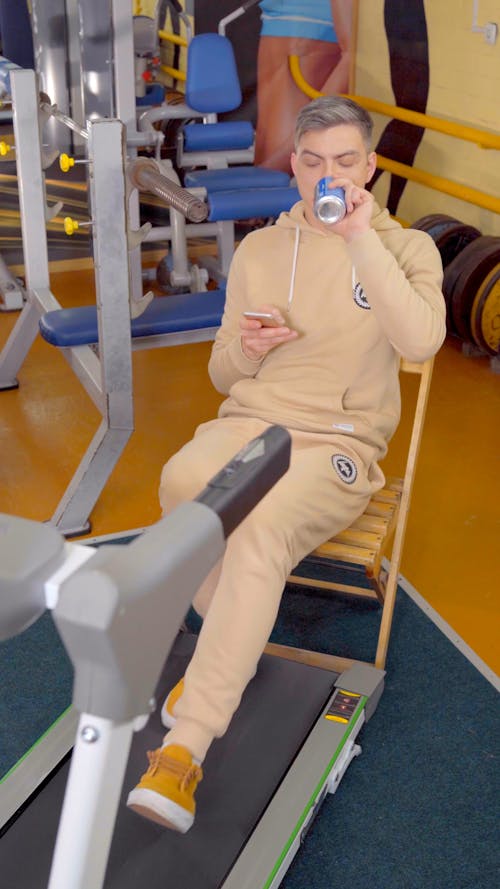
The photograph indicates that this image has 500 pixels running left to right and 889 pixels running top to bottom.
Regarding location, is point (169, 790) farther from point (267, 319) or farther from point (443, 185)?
point (443, 185)

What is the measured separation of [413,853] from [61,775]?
29.0 inches

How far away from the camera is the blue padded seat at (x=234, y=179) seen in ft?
16.5

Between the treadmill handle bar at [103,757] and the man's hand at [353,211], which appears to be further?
the man's hand at [353,211]

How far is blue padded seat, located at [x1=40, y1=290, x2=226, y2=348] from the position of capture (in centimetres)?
318

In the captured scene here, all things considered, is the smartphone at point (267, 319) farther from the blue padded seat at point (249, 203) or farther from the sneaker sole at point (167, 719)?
the blue padded seat at point (249, 203)

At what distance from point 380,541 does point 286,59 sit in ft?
14.5

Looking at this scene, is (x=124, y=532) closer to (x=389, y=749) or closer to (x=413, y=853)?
(x=389, y=749)

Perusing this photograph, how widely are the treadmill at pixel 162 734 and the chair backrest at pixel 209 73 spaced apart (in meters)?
3.34

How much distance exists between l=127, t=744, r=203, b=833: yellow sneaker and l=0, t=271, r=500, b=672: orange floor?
1.03m

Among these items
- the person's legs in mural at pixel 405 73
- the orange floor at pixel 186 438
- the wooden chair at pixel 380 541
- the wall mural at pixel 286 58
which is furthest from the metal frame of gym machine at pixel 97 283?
the wall mural at pixel 286 58

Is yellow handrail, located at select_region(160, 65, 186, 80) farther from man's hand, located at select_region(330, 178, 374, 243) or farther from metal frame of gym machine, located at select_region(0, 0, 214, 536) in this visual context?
man's hand, located at select_region(330, 178, 374, 243)

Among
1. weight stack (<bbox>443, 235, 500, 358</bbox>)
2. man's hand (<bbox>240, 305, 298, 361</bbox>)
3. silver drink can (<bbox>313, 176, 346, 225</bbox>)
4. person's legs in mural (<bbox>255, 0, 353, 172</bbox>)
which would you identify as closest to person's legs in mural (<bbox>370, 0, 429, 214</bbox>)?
person's legs in mural (<bbox>255, 0, 353, 172</bbox>)

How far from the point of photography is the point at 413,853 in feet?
6.61

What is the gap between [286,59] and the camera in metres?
5.89
